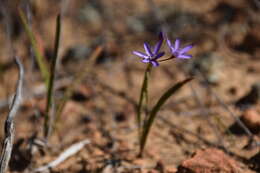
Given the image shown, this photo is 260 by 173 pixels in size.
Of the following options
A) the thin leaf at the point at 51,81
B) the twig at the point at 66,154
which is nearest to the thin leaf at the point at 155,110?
the twig at the point at 66,154

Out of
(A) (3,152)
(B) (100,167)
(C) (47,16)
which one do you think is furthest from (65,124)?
(C) (47,16)

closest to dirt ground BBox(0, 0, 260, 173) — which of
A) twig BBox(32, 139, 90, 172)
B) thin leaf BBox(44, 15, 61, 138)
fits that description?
twig BBox(32, 139, 90, 172)

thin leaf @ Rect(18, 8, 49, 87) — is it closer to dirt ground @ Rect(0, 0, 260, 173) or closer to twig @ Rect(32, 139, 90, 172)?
dirt ground @ Rect(0, 0, 260, 173)

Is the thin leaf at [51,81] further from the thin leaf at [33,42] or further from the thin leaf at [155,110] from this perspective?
the thin leaf at [155,110]

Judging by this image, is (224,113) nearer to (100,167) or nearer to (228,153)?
(228,153)

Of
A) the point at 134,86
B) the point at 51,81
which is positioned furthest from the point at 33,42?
the point at 134,86

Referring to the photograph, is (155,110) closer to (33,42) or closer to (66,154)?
(66,154)

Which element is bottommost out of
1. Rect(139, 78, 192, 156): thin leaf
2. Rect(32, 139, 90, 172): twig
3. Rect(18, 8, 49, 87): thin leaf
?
Rect(32, 139, 90, 172): twig

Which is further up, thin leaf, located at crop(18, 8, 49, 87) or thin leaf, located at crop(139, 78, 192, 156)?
thin leaf, located at crop(18, 8, 49, 87)
